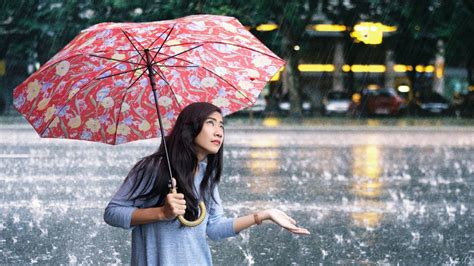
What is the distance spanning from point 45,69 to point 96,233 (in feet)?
17.7

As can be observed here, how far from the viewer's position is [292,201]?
12.3m

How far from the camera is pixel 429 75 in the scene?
62312 millimetres

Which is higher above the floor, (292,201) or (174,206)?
(174,206)

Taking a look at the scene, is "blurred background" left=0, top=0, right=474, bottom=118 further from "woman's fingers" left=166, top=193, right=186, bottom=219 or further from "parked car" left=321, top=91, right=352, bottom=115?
"woman's fingers" left=166, top=193, right=186, bottom=219

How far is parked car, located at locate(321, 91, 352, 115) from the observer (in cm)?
4784

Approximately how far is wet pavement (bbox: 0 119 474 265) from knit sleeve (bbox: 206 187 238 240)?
13.4 feet

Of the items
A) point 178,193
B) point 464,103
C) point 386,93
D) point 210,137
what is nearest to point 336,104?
point 386,93

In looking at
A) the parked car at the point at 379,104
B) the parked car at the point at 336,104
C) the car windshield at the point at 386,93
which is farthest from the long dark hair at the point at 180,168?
the parked car at the point at 336,104

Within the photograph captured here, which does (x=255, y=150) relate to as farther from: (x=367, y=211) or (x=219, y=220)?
(x=219, y=220)

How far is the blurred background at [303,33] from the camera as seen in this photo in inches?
1617

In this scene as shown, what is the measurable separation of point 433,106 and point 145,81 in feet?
146

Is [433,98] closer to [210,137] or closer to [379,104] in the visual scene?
[379,104]

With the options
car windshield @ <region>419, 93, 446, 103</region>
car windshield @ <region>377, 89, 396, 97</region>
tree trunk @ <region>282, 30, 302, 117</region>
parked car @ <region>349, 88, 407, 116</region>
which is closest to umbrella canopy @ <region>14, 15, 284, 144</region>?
tree trunk @ <region>282, 30, 302, 117</region>

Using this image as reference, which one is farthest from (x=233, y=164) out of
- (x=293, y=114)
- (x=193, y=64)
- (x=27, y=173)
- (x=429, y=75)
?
(x=429, y=75)
